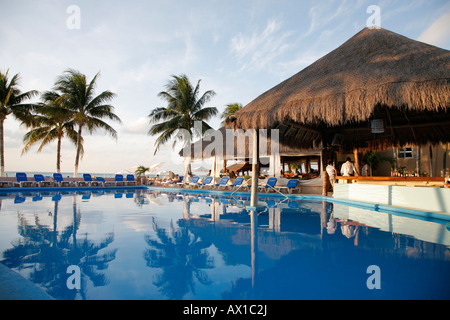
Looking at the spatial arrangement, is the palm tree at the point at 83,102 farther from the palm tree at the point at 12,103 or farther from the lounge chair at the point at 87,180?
the lounge chair at the point at 87,180

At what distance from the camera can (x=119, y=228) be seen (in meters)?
5.10

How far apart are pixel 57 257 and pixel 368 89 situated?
6111 millimetres

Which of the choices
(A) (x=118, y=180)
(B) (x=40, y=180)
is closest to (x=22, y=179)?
(B) (x=40, y=180)

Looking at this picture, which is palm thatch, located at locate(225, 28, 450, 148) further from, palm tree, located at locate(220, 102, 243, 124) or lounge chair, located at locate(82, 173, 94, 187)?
palm tree, located at locate(220, 102, 243, 124)

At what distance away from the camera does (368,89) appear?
5438 millimetres

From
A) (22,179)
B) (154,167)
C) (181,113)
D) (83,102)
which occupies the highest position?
(83,102)

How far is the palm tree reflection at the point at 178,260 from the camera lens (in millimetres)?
2525

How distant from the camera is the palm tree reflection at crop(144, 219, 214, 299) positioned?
8.29 ft

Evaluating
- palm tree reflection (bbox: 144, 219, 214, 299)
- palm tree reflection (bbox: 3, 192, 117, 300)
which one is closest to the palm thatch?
palm tree reflection (bbox: 144, 219, 214, 299)

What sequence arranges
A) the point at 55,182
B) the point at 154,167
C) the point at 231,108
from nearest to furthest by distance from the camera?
1. the point at 55,182
2. the point at 231,108
3. the point at 154,167

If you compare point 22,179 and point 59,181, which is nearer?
point 22,179

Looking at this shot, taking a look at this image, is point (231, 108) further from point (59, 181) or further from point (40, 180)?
point (40, 180)

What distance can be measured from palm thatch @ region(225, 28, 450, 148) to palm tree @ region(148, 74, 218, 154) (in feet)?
34.5
